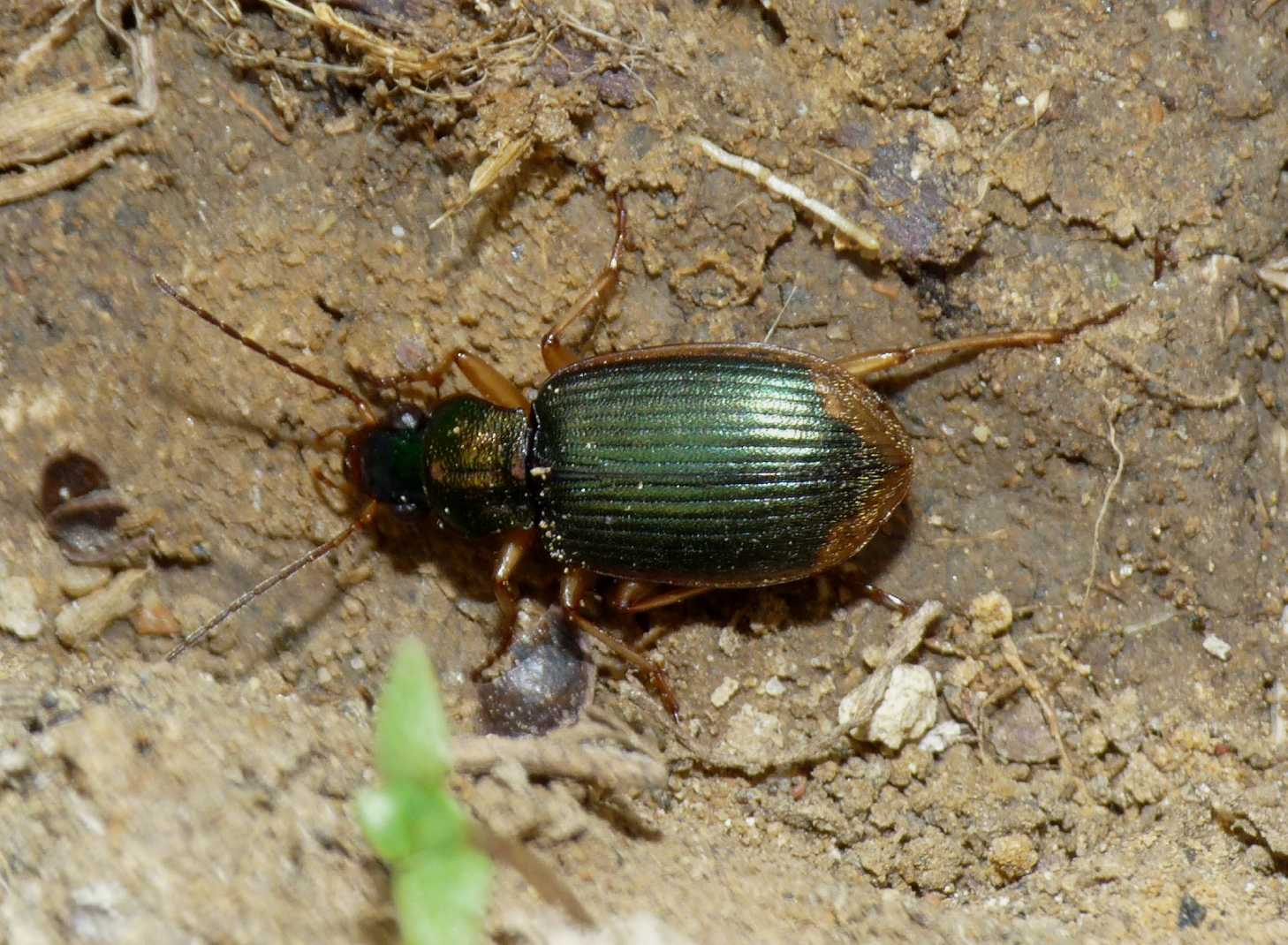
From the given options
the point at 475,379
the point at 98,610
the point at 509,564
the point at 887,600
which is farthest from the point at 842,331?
the point at 98,610

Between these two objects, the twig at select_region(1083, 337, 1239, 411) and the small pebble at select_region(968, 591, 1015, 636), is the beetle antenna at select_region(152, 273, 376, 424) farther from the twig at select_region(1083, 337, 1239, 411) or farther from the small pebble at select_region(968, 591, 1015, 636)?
the twig at select_region(1083, 337, 1239, 411)

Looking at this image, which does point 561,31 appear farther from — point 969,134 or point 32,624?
point 32,624

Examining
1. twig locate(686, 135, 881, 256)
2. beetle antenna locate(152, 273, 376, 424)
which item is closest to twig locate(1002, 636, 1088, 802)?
twig locate(686, 135, 881, 256)

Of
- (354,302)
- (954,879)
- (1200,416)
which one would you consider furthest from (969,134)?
(954,879)

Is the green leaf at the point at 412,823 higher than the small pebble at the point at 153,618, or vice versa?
the green leaf at the point at 412,823

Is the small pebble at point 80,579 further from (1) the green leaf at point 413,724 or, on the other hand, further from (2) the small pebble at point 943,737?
(2) the small pebble at point 943,737

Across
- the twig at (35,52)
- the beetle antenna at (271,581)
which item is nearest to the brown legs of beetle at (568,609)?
the beetle antenna at (271,581)
